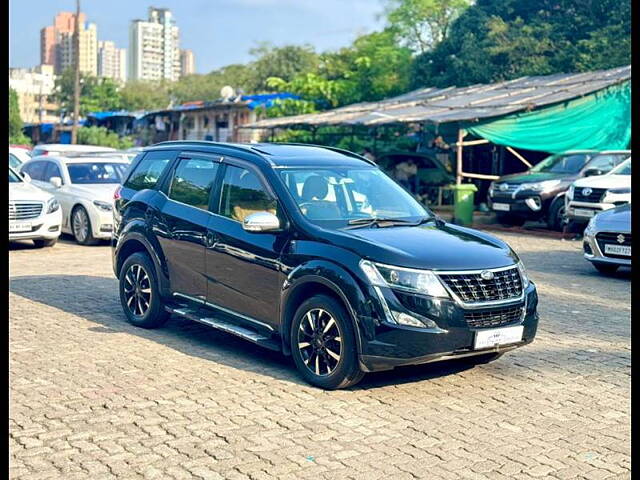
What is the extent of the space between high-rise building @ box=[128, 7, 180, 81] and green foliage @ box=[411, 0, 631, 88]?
141 m

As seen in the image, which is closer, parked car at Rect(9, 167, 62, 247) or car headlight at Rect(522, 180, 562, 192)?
parked car at Rect(9, 167, 62, 247)

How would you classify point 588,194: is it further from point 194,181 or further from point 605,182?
point 194,181

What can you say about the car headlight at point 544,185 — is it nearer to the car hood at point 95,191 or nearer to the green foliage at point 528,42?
the car hood at point 95,191

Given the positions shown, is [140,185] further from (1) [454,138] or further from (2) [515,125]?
(1) [454,138]

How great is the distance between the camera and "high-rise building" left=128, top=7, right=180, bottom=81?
572ft

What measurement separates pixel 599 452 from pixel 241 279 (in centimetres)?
320

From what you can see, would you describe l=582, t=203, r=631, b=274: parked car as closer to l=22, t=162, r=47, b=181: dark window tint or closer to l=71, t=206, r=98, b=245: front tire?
l=71, t=206, r=98, b=245: front tire

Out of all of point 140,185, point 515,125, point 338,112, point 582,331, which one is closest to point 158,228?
point 140,185

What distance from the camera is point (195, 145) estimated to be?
8578 mm

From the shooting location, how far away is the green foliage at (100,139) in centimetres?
4928

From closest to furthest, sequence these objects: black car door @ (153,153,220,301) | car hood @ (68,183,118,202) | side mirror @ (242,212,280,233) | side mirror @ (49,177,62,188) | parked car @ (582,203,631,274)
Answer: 1. side mirror @ (242,212,280,233)
2. black car door @ (153,153,220,301)
3. parked car @ (582,203,631,274)
4. car hood @ (68,183,118,202)
5. side mirror @ (49,177,62,188)

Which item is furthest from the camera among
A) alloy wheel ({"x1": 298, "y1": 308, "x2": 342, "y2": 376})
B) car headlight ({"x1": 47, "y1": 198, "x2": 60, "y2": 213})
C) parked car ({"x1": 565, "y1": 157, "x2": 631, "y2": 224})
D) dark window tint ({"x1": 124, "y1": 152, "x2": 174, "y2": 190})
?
parked car ({"x1": 565, "y1": 157, "x2": 631, "y2": 224})

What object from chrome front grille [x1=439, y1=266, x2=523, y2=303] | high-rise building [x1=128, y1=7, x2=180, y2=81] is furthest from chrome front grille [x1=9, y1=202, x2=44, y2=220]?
high-rise building [x1=128, y1=7, x2=180, y2=81]

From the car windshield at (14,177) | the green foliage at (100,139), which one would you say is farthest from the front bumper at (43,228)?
the green foliage at (100,139)
